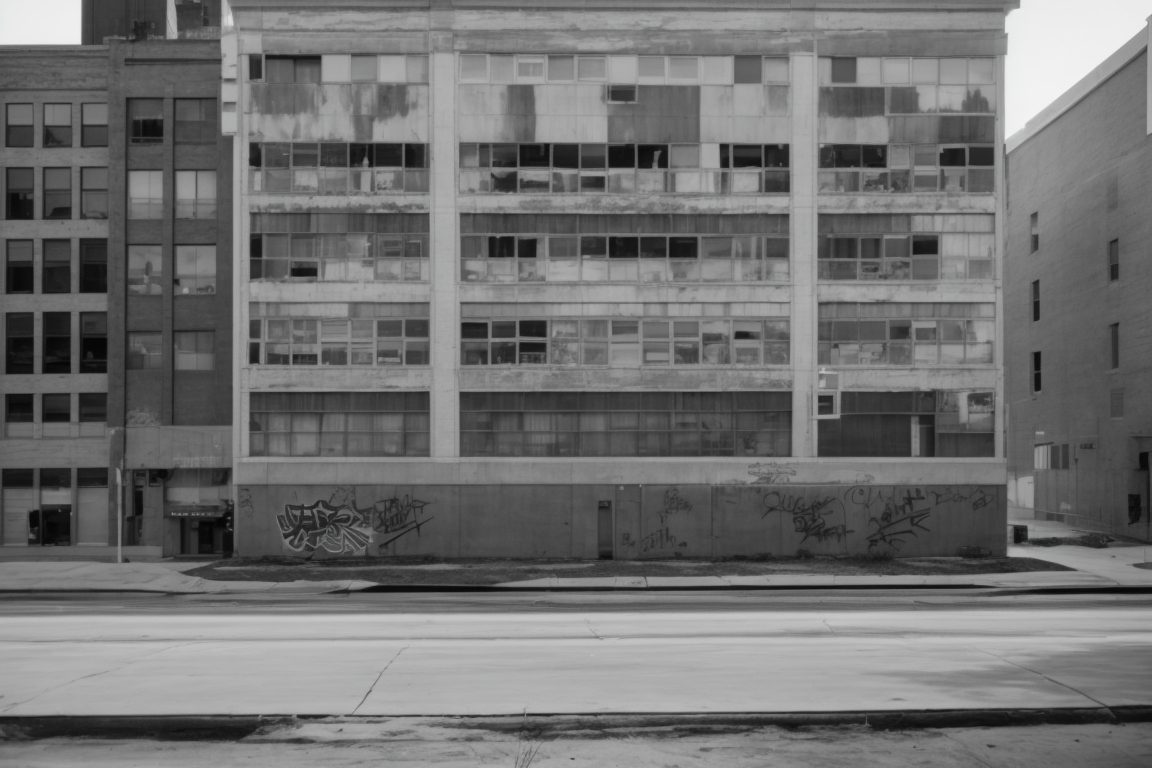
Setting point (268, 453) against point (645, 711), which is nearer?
point (645, 711)

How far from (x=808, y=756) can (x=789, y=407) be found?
102 ft

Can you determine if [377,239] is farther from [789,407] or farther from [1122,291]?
[1122,291]

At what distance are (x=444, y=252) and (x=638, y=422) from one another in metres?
8.98

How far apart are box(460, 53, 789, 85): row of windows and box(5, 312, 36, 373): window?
65.6 feet

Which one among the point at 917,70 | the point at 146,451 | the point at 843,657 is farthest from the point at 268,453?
the point at 843,657

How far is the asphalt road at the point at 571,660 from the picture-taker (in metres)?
12.5

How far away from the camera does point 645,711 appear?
11.9 meters

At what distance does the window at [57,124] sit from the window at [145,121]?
9.61ft

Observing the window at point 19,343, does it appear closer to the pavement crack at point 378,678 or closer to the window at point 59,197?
the window at point 59,197

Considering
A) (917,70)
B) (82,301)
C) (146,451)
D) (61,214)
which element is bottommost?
(146,451)

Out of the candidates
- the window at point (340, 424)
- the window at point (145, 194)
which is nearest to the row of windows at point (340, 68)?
the window at point (145, 194)

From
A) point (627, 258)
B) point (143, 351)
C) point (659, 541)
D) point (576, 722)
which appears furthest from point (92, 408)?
point (576, 722)

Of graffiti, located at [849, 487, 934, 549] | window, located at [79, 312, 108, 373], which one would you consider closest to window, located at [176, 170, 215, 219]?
window, located at [79, 312, 108, 373]

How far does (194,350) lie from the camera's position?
1761 inches
